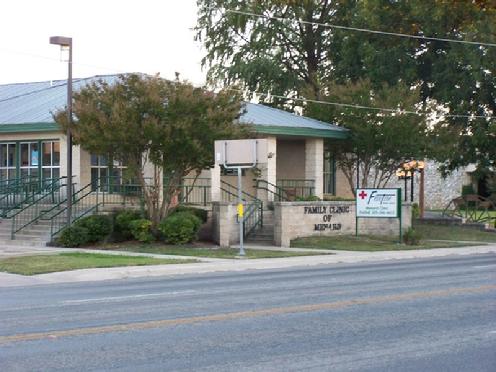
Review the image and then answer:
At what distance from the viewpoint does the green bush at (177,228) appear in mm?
27469

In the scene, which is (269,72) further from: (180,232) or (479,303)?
(479,303)

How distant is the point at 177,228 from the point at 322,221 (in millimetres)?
6318

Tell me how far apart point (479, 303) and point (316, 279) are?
5184mm

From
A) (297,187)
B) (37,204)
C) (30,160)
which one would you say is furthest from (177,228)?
(297,187)

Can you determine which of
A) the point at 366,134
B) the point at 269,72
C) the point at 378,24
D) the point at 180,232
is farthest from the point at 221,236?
the point at 269,72

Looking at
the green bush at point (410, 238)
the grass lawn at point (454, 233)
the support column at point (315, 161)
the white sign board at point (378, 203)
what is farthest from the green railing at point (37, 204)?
the grass lawn at point (454, 233)

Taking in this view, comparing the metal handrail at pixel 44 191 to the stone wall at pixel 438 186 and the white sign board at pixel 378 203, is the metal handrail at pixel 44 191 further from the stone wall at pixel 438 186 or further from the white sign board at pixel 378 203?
the stone wall at pixel 438 186

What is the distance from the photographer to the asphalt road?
354 inches

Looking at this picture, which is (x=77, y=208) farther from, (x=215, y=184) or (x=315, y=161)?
(x=315, y=161)

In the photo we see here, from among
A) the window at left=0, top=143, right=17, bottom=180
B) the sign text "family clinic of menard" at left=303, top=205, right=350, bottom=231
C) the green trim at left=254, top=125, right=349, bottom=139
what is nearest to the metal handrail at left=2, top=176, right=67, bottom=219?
the window at left=0, top=143, right=17, bottom=180

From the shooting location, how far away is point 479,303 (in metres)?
13.7

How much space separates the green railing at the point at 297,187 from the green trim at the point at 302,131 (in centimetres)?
217

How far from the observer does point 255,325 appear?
1141 cm

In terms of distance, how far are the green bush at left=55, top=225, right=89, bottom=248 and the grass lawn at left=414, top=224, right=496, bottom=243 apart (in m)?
14.4
